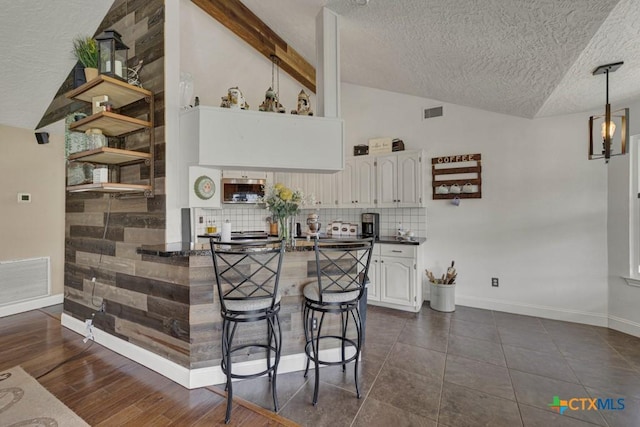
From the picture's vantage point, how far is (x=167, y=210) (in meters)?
2.31

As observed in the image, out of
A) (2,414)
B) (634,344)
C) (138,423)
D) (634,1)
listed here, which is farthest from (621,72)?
(2,414)

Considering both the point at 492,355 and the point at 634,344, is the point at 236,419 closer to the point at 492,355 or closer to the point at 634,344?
the point at 492,355

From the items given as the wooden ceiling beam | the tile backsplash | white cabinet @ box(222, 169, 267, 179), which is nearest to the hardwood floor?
the tile backsplash

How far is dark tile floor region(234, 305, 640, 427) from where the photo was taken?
1767 mm

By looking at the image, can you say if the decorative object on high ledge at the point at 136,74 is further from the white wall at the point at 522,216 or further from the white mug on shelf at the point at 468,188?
the white mug on shelf at the point at 468,188

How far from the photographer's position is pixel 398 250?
372 centimetres

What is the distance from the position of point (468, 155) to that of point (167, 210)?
372 centimetres

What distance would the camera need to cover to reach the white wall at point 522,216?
3199 millimetres

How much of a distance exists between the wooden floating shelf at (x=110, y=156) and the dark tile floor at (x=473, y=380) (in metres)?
2.01

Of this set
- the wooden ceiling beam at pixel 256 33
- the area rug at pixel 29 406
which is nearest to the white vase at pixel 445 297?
the area rug at pixel 29 406

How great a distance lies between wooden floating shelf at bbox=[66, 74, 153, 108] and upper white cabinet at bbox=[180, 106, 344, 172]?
402mm

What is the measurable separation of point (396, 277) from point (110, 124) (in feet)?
11.6

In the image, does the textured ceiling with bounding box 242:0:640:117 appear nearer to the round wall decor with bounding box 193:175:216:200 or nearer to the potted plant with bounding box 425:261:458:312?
the round wall decor with bounding box 193:175:216:200

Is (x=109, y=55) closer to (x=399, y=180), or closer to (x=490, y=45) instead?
(x=490, y=45)
